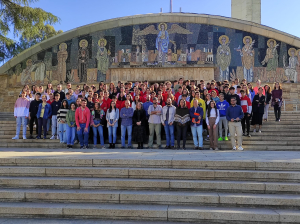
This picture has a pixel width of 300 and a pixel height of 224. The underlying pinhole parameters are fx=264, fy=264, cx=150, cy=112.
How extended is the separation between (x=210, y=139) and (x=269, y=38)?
12200 mm

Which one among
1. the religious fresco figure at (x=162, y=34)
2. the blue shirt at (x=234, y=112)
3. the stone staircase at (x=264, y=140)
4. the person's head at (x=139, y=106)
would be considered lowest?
the stone staircase at (x=264, y=140)

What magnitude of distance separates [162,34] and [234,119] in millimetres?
11301

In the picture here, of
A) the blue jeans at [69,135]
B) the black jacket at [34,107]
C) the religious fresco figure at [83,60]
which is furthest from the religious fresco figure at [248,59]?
the black jacket at [34,107]

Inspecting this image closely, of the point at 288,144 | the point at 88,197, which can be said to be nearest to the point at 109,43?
the point at 288,144

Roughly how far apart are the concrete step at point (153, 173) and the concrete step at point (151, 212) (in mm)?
809

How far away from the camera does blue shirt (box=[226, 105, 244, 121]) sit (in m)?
8.06

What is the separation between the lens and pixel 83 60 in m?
17.9

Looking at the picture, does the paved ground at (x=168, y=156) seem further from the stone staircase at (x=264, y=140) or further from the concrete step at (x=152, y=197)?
the stone staircase at (x=264, y=140)

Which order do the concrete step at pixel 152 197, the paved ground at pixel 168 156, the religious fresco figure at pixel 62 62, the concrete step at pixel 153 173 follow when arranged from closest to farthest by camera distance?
the concrete step at pixel 152 197, the concrete step at pixel 153 173, the paved ground at pixel 168 156, the religious fresco figure at pixel 62 62

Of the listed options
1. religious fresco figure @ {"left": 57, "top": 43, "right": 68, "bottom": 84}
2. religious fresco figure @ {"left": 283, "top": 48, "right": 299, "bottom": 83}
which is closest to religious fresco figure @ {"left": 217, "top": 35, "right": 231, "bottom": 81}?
religious fresco figure @ {"left": 283, "top": 48, "right": 299, "bottom": 83}

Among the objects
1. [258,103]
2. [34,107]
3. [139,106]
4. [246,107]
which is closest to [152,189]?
[139,106]

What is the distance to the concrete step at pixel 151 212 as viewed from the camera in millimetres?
4086

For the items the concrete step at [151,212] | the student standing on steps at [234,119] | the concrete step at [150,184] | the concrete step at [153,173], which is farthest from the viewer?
the student standing on steps at [234,119]

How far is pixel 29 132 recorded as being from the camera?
A: 10.3 meters
